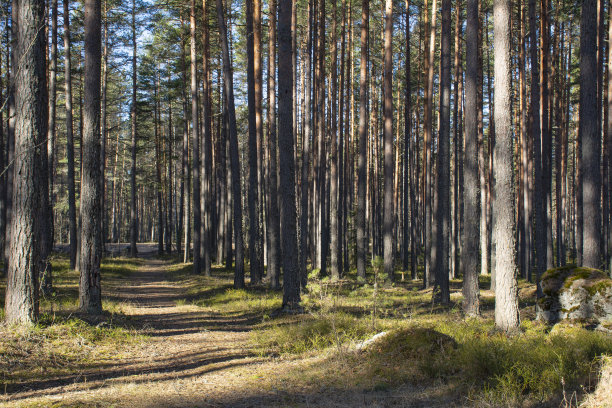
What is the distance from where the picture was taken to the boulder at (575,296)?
8.77 meters

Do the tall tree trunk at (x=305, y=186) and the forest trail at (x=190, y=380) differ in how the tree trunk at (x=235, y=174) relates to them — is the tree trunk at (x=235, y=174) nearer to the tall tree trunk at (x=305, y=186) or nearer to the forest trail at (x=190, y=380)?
the tall tree trunk at (x=305, y=186)

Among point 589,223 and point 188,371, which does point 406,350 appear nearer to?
point 188,371

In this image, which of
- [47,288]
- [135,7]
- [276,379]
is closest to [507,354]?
[276,379]

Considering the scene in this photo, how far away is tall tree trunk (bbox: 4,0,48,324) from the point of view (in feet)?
24.1

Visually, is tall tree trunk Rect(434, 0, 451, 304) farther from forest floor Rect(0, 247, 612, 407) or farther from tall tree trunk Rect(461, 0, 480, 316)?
forest floor Rect(0, 247, 612, 407)

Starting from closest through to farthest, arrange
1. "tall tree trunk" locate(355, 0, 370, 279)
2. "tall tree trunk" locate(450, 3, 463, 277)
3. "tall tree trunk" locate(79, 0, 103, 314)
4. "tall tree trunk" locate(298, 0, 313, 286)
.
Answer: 1. "tall tree trunk" locate(79, 0, 103, 314)
2. "tall tree trunk" locate(298, 0, 313, 286)
3. "tall tree trunk" locate(355, 0, 370, 279)
4. "tall tree trunk" locate(450, 3, 463, 277)

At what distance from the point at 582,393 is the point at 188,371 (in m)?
5.35

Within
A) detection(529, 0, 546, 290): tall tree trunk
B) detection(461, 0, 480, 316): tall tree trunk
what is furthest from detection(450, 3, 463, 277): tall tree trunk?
detection(461, 0, 480, 316): tall tree trunk

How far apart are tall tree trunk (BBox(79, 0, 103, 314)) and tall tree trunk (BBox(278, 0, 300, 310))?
13.7ft

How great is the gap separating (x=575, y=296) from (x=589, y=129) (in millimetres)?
4655

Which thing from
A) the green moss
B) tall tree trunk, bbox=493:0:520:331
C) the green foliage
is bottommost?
the green foliage

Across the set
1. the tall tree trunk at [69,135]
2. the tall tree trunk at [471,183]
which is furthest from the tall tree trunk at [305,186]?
the tall tree trunk at [69,135]

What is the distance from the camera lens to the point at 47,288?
438 inches

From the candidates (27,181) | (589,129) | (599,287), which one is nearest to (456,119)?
(589,129)
